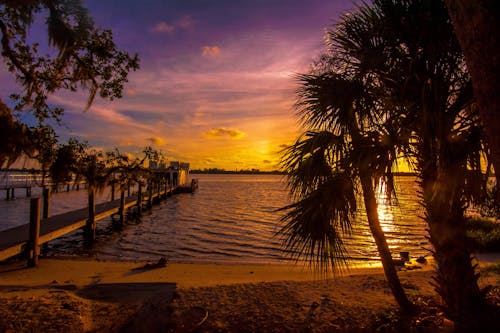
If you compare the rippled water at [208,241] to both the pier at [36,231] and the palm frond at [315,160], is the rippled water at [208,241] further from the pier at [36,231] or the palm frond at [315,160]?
the palm frond at [315,160]

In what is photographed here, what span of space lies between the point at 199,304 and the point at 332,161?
13.0 feet

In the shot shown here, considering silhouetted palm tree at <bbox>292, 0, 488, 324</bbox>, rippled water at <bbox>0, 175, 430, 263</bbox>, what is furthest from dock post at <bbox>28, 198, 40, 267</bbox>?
silhouetted palm tree at <bbox>292, 0, 488, 324</bbox>

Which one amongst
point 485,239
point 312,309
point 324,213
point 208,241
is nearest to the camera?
point 324,213

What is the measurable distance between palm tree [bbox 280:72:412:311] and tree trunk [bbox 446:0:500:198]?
2.31 metres

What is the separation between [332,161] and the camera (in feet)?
16.4

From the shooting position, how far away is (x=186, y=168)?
2544 inches

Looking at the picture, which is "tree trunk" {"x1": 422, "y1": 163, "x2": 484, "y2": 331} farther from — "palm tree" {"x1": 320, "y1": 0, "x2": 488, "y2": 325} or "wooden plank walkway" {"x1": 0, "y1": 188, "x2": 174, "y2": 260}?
"wooden plank walkway" {"x1": 0, "y1": 188, "x2": 174, "y2": 260}

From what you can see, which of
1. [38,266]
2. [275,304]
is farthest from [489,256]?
[38,266]

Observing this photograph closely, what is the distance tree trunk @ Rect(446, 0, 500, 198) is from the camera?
2070 millimetres

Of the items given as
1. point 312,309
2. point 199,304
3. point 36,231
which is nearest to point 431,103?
point 312,309

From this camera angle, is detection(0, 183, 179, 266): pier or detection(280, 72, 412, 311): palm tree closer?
detection(280, 72, 412, 311): palm tree

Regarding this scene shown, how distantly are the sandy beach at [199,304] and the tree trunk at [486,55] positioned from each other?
12.6 feet

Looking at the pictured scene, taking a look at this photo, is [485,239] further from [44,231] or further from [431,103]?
[44,231]

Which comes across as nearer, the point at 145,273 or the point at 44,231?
the point at 145,273
